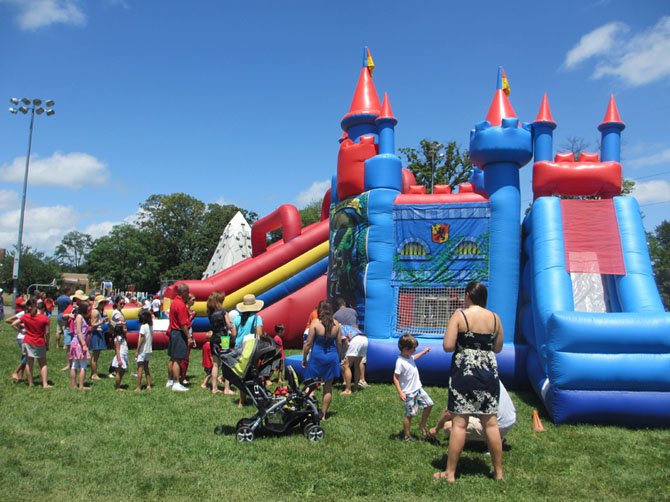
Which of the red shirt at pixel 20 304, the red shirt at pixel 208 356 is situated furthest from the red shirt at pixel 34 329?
the red shirt at pixel 20 304

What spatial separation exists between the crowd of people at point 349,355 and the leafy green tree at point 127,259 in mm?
35571

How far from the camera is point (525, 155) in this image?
8.57 meters

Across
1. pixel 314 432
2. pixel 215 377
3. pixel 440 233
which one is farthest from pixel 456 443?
pixel 440 233

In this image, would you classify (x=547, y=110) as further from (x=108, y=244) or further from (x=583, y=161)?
(x=108, y=244)

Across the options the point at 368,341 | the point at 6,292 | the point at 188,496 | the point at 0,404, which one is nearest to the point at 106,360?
the point at 0,404

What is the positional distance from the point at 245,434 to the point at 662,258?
154ft

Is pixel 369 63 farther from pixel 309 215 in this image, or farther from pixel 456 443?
pixel 309 215

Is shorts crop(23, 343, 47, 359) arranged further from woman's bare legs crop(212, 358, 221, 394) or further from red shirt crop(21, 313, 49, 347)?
woman's bare legs crop(212, 358, 221, 394)

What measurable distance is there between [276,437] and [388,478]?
1.54 m

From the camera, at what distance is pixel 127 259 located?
46.4 metres

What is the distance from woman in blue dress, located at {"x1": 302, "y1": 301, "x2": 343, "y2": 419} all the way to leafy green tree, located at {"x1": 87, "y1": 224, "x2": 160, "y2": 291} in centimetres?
4054

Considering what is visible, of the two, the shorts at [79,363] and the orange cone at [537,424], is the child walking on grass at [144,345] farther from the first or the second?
the orange cone at [537,424]

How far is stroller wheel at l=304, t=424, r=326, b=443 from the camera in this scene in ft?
17.9

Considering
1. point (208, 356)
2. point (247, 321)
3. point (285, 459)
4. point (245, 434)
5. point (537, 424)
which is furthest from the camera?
point (208, 356)
